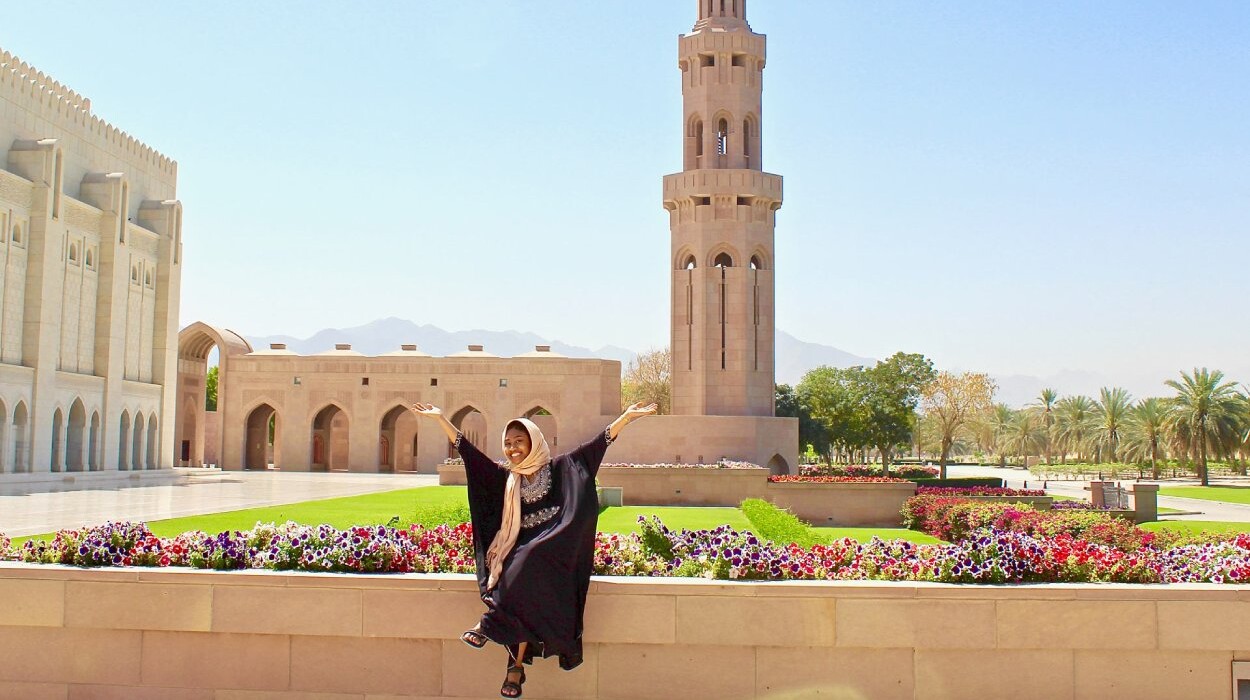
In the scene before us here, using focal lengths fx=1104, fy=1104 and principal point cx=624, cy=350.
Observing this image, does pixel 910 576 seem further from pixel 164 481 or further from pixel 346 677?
pixel 164 481

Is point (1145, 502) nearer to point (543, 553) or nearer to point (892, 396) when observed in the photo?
point (543, 553)

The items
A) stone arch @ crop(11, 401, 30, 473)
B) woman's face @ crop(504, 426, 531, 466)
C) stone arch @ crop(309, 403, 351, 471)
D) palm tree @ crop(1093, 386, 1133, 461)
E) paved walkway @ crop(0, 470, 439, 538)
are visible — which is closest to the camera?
woman's face @ crop(504, 426, 531, 466)

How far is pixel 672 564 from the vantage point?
19.7 ft

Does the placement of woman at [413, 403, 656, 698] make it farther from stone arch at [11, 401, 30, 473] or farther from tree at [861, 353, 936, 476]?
tree at [861, 353, 936, 476]

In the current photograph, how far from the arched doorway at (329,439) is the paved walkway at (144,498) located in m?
12.1

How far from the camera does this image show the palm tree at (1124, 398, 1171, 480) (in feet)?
157

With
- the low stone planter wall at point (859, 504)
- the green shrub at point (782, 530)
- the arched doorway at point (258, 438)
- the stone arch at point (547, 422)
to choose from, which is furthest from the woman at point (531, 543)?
the arched doorway at point (258, 438)

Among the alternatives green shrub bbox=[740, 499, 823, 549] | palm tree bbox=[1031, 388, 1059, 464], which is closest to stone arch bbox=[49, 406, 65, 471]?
green shrub bbox=[740, 499, 823, 549]

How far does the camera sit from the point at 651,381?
204ft

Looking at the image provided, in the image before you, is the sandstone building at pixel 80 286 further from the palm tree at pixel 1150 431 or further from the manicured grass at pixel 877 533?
the palm tree at pixel 1150 431

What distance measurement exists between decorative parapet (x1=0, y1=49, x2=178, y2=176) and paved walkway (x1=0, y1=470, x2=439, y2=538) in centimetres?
1049

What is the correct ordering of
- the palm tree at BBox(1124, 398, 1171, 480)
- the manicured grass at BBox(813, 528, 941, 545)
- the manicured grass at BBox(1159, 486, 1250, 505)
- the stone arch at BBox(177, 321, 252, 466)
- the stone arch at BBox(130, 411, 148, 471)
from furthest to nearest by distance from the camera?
the palm tree at BBox(1124, 398, 1171, 480) → the stone arch at BBox(177, 321, 252, 466) → the stone arch at BBox(130, 411, 148, 471) → the manicured grass at BBox(1159, 486, 1250, 505) → the manicured grass at BBox(813, 528, 941, 545)

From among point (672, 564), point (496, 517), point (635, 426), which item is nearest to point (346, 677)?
point (496, 517)

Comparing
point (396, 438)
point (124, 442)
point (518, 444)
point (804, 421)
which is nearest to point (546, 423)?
point (396, 438)
